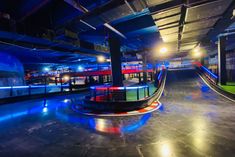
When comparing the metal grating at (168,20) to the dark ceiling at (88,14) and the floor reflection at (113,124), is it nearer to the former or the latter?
the dark ceiling at (88,14)

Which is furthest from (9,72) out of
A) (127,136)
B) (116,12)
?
(127,136)

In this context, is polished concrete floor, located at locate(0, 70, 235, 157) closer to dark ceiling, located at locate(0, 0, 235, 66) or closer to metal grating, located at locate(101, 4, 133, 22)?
dark ceiling, located at locate(0, 0, 235, 66)

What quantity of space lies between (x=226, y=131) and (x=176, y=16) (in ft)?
12.8

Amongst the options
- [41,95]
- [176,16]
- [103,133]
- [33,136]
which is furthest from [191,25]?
[41,95]

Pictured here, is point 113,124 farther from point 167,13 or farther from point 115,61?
point 115,61

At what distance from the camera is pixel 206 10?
156 inches

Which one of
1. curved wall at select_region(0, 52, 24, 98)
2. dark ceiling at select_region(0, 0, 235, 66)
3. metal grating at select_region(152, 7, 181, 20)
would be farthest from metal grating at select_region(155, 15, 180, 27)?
curved wall at select_region(0, 52, 24, 98)

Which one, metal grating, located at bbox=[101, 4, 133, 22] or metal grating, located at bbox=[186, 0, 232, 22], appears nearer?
metal grating, located at bbox=[186, 0, 232, 22]

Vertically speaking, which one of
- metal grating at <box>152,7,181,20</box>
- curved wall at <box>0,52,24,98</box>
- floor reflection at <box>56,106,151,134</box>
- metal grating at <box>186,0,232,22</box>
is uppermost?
metal grating at <box>152,7,181,20</box>

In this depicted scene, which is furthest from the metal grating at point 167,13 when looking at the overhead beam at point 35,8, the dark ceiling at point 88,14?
the overhead beam at point 35,8

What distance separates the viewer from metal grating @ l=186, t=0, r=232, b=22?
11.9 ft

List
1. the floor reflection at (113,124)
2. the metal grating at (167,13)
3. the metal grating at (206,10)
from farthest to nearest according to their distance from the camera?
the floor reflection at (113,124), the metal grating at (167,13), the metal grating at (206,10)

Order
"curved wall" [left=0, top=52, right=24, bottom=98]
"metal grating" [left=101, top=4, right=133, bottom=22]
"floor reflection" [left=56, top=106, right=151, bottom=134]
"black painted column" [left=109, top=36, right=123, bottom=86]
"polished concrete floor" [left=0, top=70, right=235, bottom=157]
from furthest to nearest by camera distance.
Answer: "curved wall" [left=0, top=52, right=24, bottom=98] → "black painted column" [left=109, top=36, right=123, bottom=86] → "floor reflection" [left=56, top=106, right=151, bottom=134] → "metal grating" [left=101, top=4, right=133, bottom=22] → "polished concrete floor" [left=0, top=70, right=235, bottom=157]

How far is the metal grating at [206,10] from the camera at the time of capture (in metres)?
3.63
